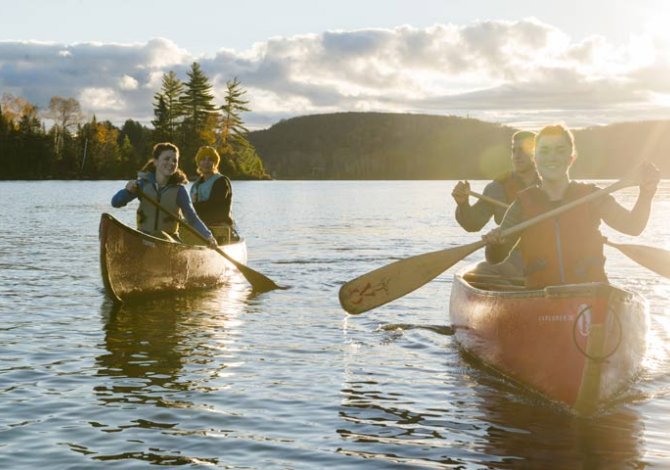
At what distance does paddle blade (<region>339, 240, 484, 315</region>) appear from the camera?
852 cm

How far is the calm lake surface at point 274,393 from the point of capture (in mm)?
5922

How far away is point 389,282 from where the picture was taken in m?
8.61

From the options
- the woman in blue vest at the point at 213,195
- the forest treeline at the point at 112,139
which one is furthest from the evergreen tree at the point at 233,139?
the woman in blue vest at the point at 213,195

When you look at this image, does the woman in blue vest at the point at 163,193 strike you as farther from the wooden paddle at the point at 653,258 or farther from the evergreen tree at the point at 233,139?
the evergreen tree at the point at 233,139

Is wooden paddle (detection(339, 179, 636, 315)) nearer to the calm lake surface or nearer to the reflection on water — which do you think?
the calm lake surface

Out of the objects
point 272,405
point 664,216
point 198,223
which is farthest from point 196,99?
point 272,405

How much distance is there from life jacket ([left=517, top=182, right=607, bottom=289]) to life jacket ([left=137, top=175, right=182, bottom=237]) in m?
5.98

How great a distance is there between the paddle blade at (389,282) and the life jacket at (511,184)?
1.39 m

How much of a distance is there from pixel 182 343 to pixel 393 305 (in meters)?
3.92

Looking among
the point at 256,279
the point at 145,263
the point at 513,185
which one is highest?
the point at 513,185

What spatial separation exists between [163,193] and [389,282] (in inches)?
174

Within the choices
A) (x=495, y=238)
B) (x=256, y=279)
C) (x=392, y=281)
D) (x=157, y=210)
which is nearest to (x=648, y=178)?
(x=495, y=238)

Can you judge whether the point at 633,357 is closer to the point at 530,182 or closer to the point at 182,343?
the point at 530,182

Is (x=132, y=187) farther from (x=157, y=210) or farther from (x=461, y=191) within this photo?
(x=461, y=191)
